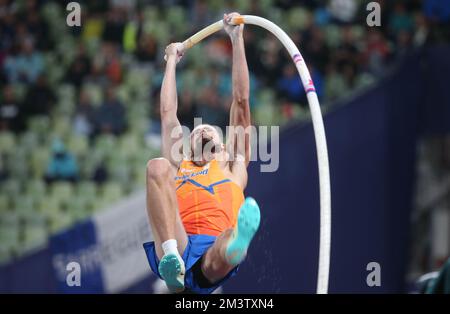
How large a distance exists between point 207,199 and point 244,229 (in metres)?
1.11

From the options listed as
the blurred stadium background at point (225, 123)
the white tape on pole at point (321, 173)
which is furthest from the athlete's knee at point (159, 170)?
the blurred stadium background at point (225, 123)

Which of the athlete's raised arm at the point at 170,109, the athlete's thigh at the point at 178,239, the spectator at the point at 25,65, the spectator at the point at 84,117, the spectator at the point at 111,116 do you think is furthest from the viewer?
the spectator at the point at 25,65

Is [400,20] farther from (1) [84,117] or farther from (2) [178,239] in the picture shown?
(2) [178,239]

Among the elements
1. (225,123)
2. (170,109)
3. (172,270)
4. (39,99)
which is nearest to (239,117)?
(170,109)

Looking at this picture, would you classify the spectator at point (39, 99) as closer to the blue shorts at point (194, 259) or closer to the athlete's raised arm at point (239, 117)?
the athlete's raised arm at point (239, 117)

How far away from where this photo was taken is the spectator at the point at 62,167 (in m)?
14.6

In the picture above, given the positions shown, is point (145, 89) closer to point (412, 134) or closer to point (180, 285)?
point (412, 134)

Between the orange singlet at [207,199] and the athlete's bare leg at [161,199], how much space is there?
1.78ft

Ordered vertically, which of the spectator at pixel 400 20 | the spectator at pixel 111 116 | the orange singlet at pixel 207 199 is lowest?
the orange singlet at pixel 207 199

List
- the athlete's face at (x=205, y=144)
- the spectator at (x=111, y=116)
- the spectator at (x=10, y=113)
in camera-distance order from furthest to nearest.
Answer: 1. the spectator at (x=10, y=113)
2. the spectator at (x=111, y=116)
3. the athlete's face at (x=205, y=144)

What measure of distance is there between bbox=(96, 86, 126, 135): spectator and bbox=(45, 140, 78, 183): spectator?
54cm

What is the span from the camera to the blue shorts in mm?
8688

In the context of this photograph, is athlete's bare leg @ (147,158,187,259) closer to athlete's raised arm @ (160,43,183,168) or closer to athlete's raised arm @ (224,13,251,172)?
athlete's raised arm @ (160,43,183,168)

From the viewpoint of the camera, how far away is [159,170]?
8398 mm
